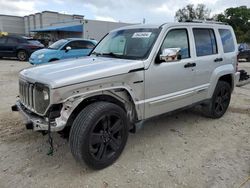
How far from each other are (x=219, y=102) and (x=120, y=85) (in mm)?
2930

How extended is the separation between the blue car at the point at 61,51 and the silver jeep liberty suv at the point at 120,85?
6962 mm

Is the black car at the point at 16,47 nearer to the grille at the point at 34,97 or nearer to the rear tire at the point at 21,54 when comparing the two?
the rear tire at the point at 21,54

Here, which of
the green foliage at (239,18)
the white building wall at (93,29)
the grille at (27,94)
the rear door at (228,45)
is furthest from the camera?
the green foliage at (239,18)

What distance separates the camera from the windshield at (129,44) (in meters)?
3.95

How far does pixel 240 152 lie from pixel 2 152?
12.0ft

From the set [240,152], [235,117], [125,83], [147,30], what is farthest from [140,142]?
[235,117]

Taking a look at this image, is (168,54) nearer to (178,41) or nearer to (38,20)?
(178,41)

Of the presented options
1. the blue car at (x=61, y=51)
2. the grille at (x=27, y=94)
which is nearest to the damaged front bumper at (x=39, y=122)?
the grille at (x=27, y=94)

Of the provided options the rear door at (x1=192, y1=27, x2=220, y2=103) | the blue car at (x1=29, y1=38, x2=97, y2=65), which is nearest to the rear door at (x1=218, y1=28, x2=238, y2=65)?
the rear door at (x1=192, y1=27, x2=220, y2=103)

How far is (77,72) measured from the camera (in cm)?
325

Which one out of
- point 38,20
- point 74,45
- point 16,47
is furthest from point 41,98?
point 38,20

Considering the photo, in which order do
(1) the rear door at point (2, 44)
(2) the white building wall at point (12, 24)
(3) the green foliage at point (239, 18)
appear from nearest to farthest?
1. (1) the rear door at point (2, 44)
2. (3) the green foliage at point (239, 18)
3. (2) the white building wall at point (12, 24)

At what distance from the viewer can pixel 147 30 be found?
13.8 ft

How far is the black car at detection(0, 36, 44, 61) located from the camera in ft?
56.9
